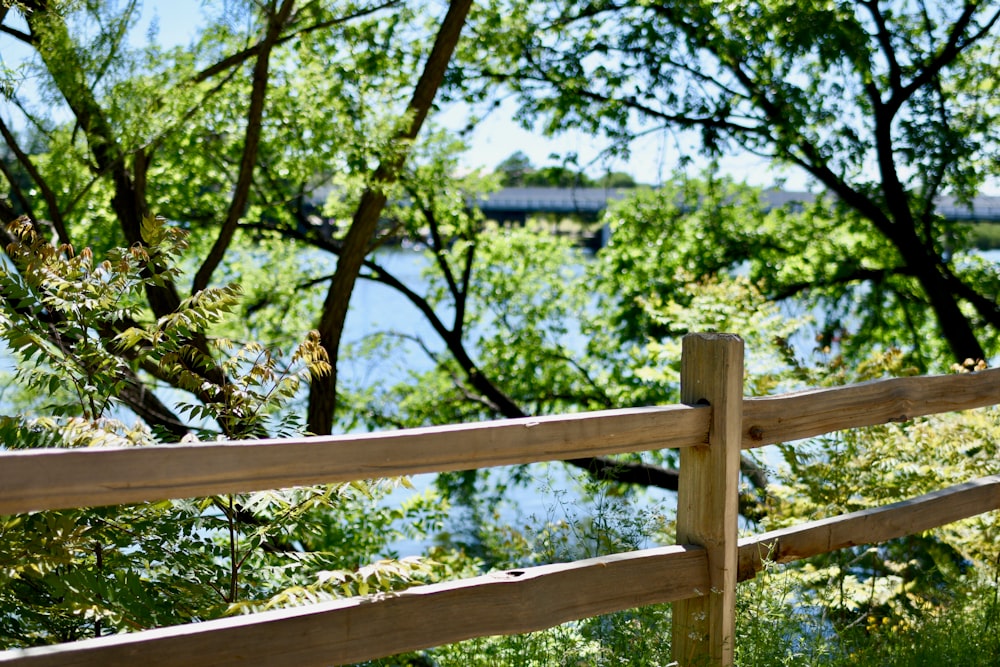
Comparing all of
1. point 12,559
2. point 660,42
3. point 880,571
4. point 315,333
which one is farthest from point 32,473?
point 660,42

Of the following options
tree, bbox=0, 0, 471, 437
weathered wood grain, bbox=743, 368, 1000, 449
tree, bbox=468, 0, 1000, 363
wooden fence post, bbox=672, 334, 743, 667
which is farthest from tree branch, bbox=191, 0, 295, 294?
tree, bbox=468, 0, 1000, 363

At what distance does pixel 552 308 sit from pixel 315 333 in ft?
33.5

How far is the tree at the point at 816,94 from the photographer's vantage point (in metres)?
10.3

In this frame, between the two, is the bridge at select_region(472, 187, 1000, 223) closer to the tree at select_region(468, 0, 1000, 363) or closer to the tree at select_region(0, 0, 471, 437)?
the tree at select_region(468, 0, 1000, 363)

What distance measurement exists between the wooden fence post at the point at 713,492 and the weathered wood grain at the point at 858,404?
0.15 m

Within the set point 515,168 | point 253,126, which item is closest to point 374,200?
point 253,126

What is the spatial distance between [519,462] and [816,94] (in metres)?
8.97

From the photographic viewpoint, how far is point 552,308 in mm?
13242

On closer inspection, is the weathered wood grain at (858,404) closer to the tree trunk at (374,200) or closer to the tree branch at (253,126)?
the tree branch at (253,126)

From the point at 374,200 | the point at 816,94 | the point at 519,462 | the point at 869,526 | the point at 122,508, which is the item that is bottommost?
the point at 869,526

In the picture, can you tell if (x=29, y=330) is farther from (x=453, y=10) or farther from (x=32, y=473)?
(x=453, y=10)

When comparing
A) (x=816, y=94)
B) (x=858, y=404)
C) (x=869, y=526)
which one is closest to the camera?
(x=858, y=404)

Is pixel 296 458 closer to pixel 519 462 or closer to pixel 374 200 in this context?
pixel 519 462

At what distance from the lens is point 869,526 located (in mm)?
3582
